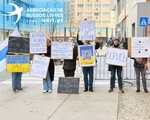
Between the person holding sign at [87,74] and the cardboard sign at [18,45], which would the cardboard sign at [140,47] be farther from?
the cardboard sign at [18,45]

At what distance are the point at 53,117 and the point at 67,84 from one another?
2.56 meters

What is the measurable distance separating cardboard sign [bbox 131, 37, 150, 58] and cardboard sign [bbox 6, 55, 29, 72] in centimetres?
382

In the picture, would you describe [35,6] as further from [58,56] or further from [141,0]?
[58,56]

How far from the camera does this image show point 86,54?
8219mm

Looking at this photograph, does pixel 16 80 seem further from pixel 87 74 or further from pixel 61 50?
pixel 87 74

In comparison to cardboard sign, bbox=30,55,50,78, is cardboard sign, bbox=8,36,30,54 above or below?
above

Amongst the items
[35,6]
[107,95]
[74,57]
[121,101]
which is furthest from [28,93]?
[35,6]

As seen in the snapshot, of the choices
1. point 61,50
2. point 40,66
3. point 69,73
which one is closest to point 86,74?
point 69,73

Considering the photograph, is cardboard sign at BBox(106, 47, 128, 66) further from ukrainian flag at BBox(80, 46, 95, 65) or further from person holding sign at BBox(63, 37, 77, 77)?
person holding sign at BBox(63, 37, 77, 77)

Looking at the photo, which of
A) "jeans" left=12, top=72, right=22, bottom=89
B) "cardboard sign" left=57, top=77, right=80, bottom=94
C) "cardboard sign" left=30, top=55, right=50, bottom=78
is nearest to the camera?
"cardboard sign" left=57, top=77, right=80, bottom=94

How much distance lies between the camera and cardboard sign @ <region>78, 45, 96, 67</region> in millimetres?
8172

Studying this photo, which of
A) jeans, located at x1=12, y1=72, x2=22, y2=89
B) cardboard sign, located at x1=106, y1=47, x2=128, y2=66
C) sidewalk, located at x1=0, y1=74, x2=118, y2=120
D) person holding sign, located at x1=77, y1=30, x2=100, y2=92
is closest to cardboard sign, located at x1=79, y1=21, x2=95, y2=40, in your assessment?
person holding sign, located at x1=77, y1=30, x2=100, y2=92

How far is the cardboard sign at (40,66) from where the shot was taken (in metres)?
8.23

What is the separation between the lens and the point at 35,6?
22422 mm
